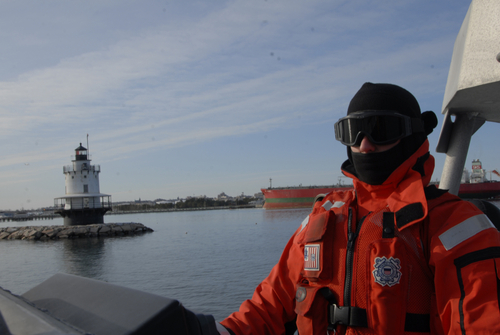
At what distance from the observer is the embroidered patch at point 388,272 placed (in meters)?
1.20

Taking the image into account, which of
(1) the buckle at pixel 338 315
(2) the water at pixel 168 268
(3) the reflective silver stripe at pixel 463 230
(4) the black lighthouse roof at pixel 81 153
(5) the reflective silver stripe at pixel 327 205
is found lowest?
(2) the water at pixel 168 268

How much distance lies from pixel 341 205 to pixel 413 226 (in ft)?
0.98

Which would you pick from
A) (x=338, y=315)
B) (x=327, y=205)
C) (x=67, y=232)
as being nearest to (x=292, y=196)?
(x=67, y=232)

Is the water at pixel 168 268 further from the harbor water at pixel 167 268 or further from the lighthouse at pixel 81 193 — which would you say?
the lighthouse at pixel 81 193

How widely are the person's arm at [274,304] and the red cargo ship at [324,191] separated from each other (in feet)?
152

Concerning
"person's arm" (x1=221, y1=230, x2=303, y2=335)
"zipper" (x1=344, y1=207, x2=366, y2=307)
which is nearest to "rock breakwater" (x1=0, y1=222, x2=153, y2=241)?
"person's arm" (x1=221, y1=230, x2=303, y2=335)

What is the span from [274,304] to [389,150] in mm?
704

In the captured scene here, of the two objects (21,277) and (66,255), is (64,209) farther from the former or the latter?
(21,277)

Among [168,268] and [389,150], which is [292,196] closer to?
[168,268]

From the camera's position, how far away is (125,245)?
1004 inches

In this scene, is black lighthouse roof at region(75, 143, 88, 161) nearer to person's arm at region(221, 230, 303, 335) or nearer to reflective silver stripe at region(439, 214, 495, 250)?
person's arm at region(221, 230, 303, 335)

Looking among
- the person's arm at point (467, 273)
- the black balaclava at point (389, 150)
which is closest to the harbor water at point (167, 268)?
the black balaclava at point (389, 150)

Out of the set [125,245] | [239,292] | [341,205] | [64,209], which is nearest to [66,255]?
[125,245]

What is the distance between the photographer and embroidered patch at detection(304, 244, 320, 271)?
1346 mm
